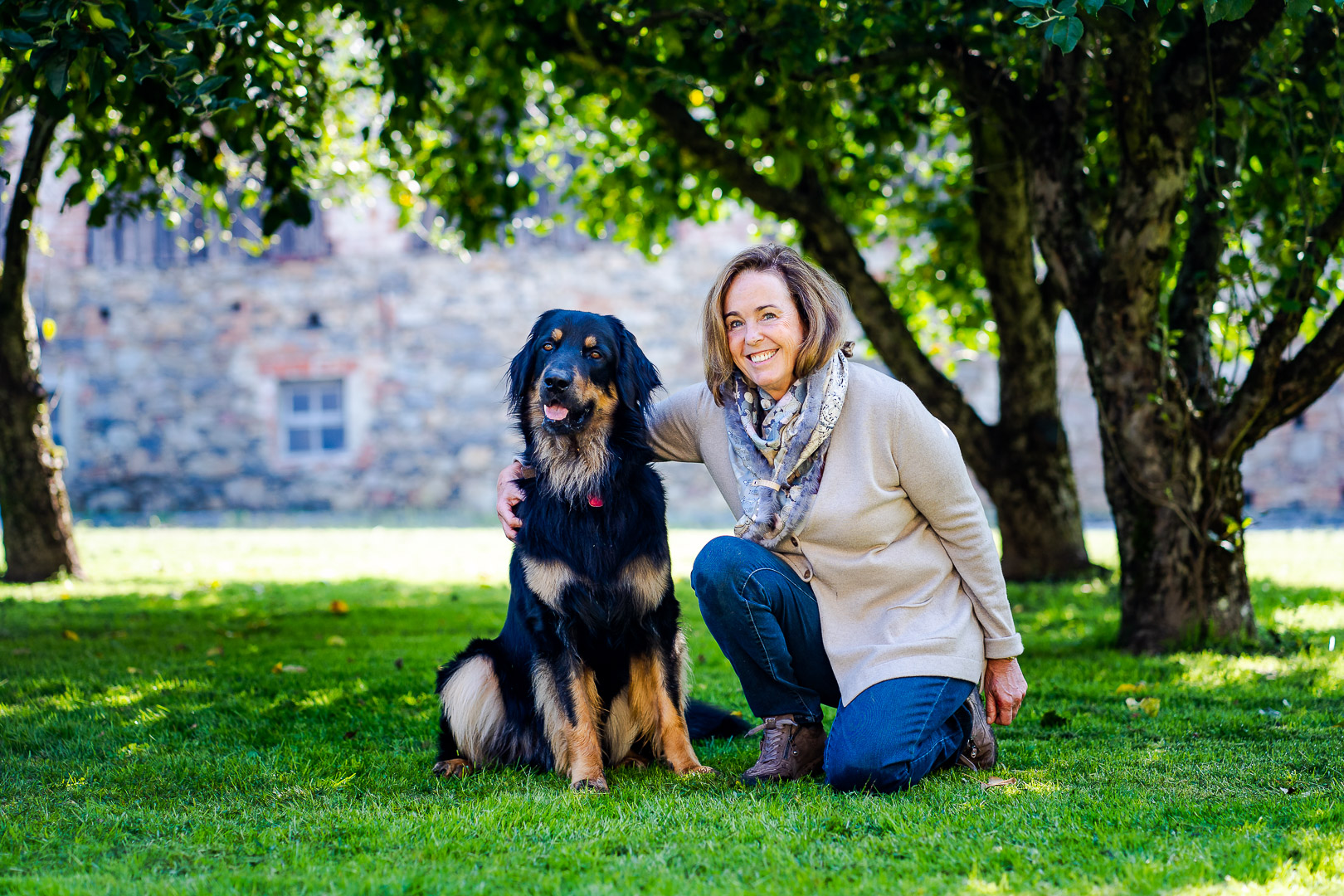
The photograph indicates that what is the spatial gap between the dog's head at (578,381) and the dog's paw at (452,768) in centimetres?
98

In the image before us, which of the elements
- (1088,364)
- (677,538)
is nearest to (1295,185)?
(1088,364)

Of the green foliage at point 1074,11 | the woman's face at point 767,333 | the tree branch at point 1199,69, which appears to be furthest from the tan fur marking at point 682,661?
the tree branch at point 1199,69

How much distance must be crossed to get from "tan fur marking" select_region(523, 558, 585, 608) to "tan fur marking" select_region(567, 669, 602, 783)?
0.24 meters

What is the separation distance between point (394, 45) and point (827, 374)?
3922mm

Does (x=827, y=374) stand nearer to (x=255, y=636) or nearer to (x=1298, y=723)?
(x=1298, y=723)

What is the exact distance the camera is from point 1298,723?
12.1ft

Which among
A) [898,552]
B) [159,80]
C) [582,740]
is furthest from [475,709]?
[159,80]

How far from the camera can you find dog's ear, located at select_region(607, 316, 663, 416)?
3.41 m

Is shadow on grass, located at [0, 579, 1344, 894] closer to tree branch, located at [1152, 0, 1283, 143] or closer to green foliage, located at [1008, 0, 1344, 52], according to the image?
green foliage, located at [1008, 0, 1344, 52]

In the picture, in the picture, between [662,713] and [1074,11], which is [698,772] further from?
[1074,11]

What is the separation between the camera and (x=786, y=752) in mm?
3217

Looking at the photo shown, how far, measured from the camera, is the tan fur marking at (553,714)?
322cm

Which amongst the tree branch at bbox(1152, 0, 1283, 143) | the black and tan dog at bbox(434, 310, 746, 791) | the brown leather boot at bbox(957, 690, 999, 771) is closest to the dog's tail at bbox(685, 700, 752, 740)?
the black and tan dog at bbox(434, 310, 746, 791)

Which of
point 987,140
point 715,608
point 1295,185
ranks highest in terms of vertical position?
point 987,140
